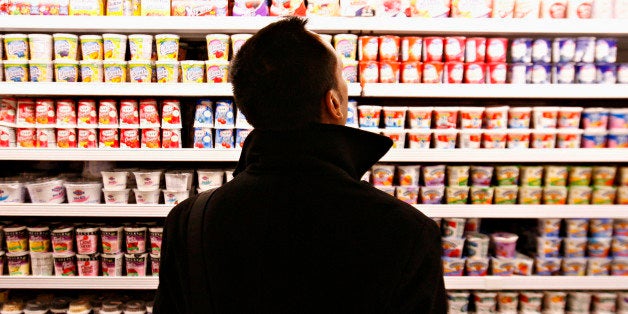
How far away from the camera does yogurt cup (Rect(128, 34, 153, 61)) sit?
7.67ft

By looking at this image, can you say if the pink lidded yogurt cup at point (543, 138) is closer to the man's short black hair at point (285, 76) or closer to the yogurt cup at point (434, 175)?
the yogurt cup at point (434, 175)

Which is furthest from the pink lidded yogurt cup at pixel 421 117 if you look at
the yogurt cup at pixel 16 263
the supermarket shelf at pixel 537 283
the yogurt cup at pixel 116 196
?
the yogurt cup at pixel 16 263

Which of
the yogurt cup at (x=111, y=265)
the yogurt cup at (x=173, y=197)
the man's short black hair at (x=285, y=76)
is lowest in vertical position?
the yogurt cup at (x=111, y=265)

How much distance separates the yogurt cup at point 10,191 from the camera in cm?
242

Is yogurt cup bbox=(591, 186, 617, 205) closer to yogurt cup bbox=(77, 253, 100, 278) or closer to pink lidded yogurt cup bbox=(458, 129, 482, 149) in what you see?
pink lidded yogurt cup bbox=(458, 129, 482, 149)

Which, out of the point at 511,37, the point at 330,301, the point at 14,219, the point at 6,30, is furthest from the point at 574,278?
the point at 6,30

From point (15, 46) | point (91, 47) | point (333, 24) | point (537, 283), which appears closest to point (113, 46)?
point (91, 47)

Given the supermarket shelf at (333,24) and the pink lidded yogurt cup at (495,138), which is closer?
the supermarket shelf at (333,24)

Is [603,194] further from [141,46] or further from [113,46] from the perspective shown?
[113,46]

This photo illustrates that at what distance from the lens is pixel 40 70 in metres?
2.34

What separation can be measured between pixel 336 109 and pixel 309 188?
0.20 metres

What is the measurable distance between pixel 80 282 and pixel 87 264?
106 mm

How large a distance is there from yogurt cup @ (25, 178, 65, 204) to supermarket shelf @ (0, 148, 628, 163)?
158 mm

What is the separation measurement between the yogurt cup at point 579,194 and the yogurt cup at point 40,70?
9.93 feet
